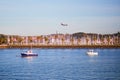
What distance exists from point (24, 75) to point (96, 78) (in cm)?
949

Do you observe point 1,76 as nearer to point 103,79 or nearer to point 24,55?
point 103,79

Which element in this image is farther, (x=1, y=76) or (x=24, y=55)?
(x=24, y=55)

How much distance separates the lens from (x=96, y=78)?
159 feet

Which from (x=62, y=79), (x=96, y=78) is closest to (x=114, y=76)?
(x=96, y=78)

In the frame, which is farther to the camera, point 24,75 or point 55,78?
point 24,75

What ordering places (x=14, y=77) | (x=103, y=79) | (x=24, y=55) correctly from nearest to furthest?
(x=103, y=79)
(x=14, y=77)
(x=24, y=55)

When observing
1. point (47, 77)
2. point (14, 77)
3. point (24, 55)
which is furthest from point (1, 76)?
point (24, 55)

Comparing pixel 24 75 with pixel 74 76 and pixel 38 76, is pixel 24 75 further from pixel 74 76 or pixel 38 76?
pixel 74 76

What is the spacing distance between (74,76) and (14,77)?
7.06 metres

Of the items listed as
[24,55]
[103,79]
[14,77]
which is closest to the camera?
[103,79]

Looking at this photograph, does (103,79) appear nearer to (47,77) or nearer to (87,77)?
(87,77)

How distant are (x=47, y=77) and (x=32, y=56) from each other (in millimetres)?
55123

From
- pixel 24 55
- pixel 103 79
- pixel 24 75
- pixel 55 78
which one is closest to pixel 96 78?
pixel 103 79

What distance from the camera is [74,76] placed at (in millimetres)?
51156
